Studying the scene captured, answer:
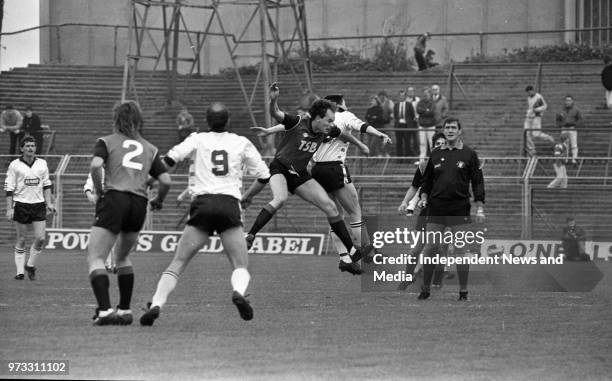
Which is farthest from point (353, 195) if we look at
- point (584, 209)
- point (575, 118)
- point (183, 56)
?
point (183, 56)

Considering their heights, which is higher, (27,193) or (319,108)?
(319,108)

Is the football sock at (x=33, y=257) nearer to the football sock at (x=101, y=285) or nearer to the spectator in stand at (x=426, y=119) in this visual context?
the football sock at (x=101, y=285)

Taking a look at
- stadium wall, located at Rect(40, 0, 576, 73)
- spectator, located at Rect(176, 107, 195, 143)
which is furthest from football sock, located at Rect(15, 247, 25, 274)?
stadium wall, located at Rect(40, 0, 576, 73)

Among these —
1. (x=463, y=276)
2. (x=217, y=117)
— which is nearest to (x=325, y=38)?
(x=463, y=276)

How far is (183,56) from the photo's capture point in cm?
4344

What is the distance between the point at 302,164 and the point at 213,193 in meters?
4.55

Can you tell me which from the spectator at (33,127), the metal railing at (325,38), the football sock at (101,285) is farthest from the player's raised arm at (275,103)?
the metal railing at (325,38)

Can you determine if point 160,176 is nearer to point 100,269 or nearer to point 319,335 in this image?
point 100,269

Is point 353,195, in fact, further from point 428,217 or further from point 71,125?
point 71,125

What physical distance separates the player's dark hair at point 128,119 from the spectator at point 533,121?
20.6m

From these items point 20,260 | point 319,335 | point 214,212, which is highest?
point 214,212

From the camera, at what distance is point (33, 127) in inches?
1364

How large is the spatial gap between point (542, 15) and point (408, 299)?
87.0 ft

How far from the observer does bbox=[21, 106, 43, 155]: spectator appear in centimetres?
3447
